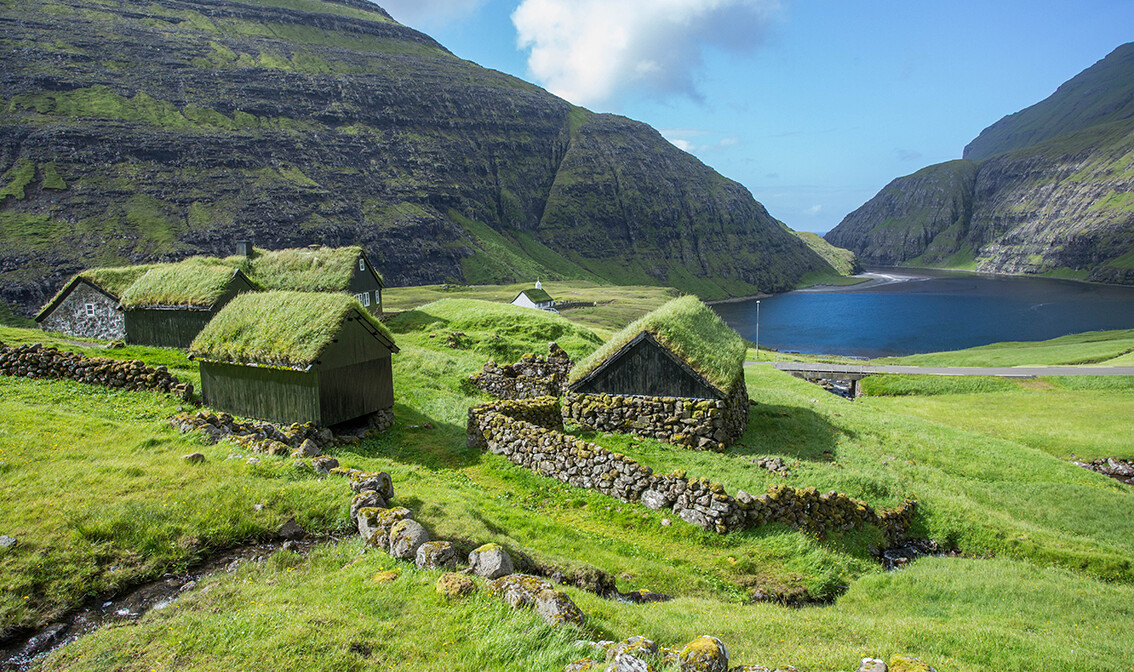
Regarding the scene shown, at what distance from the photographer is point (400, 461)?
744 inches

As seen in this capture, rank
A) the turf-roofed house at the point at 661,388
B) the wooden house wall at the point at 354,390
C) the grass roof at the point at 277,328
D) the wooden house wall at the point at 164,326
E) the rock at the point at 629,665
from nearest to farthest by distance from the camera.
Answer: the rock at the point at 629,665 < the grass roof at the point at 277,328 < the wooden house wall at the point at 354,390 < the turf-roofed house at the point at 661,388 < the wooden house wall at the point at 164,326

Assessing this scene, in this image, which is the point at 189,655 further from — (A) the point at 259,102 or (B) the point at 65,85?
(A) the point at 259,102

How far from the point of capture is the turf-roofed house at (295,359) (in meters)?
19.6

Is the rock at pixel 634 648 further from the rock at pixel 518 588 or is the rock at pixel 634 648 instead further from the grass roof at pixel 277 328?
the grass roof at pixel 277 328

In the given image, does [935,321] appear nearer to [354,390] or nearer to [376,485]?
[354,390]

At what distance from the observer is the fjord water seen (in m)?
122

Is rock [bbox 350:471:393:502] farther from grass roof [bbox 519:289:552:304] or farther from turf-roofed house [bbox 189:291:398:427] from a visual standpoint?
grass roof [bbox 519:289:552:304]

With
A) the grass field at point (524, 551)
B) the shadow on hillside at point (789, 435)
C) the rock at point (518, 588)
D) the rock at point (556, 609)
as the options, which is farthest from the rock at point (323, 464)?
the shadow on hillside at point (789, 435)

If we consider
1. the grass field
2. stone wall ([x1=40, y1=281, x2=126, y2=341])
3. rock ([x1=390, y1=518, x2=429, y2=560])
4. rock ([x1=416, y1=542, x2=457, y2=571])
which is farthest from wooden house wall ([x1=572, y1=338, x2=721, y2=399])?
stone wall ([x1=40, y1=281, x2=126, y2=341])

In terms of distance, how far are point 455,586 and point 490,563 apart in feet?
2.84

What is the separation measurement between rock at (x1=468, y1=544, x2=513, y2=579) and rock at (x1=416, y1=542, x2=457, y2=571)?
343 millimetres

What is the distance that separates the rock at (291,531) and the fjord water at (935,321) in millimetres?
116919

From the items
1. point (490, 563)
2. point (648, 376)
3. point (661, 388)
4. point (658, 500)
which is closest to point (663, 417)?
point (661, 388)

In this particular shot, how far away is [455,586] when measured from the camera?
29.1 feet
